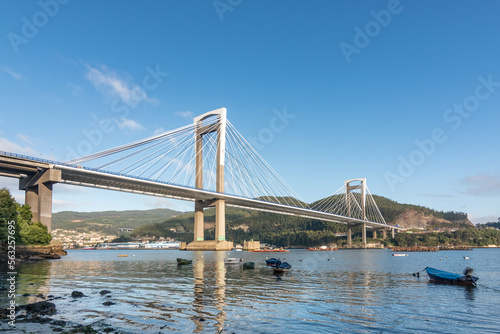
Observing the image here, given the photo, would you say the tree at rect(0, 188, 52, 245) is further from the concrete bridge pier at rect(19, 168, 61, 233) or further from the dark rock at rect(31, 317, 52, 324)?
the dark rock at rect(31, 317, 52, 324)

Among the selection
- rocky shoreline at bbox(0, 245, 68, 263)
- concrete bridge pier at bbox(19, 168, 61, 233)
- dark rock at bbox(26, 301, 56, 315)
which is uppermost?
concrete bridge pier at bbox(19, 168, 61, 233)

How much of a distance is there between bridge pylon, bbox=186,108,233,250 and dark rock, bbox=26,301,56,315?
8704 centimetres

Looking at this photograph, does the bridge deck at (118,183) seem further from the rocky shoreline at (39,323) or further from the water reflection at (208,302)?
the rocky shoreline at (39,323)

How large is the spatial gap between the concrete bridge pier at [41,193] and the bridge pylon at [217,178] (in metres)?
43.0

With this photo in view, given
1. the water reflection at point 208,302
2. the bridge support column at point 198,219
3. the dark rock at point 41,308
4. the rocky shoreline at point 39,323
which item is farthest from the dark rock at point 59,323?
the bridge support column at point 198,219

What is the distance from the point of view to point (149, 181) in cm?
8888

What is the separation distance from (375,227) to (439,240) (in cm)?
3266

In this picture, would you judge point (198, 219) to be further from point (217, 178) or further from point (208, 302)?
point (208, 302)

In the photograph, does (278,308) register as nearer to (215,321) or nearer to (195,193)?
(215,321)

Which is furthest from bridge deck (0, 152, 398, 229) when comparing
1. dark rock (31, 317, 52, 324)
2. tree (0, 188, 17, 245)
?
dark rock (31, 317, 52, 324)

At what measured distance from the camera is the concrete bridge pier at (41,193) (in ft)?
240

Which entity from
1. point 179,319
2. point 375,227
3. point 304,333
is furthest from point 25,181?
point 375,227

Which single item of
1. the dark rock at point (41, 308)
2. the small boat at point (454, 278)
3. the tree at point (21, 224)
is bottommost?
the small boat at point (454, 278)

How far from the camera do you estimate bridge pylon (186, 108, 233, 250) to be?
107 metres
